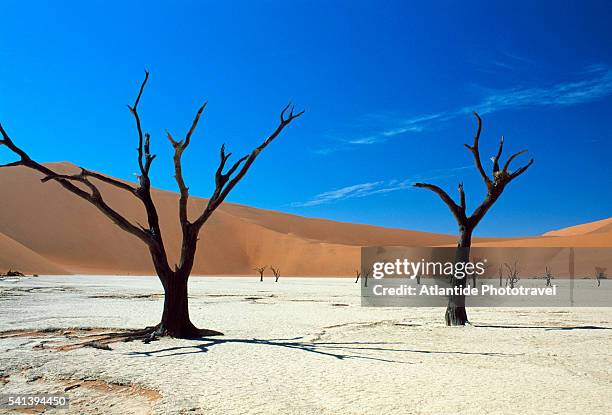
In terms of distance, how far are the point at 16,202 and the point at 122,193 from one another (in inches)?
735

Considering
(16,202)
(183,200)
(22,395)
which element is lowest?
(22,395)

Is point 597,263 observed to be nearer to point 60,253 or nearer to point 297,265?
point 297,265

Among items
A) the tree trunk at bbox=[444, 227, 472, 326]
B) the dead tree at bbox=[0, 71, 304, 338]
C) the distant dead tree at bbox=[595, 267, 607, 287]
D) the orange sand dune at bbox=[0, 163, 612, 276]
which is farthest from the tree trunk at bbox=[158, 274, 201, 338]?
the orange sand dune at bbox=[0, 163, 612, 276]

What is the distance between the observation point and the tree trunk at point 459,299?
14352 millimetres

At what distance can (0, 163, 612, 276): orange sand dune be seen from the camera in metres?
70.8

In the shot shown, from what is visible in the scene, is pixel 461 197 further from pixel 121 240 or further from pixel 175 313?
pixel 121 240

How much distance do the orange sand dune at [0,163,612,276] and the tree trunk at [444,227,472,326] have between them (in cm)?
5047

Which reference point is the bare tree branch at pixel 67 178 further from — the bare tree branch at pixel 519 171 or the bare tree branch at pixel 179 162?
the bare tree branch at pixel 519 171

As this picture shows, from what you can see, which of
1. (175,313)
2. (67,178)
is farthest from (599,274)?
(67,178)

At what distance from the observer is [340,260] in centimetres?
8088

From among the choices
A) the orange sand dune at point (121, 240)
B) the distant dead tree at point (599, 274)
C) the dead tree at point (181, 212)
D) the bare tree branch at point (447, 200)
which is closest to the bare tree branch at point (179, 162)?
the dead tree at point (181, 212)

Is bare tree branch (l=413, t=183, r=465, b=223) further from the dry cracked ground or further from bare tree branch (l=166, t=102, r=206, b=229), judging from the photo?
bare tree branch (l=166, t=102, r=206, b=229)

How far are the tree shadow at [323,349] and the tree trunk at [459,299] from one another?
4003mm

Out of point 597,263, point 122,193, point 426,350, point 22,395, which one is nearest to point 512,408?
point 426,350
